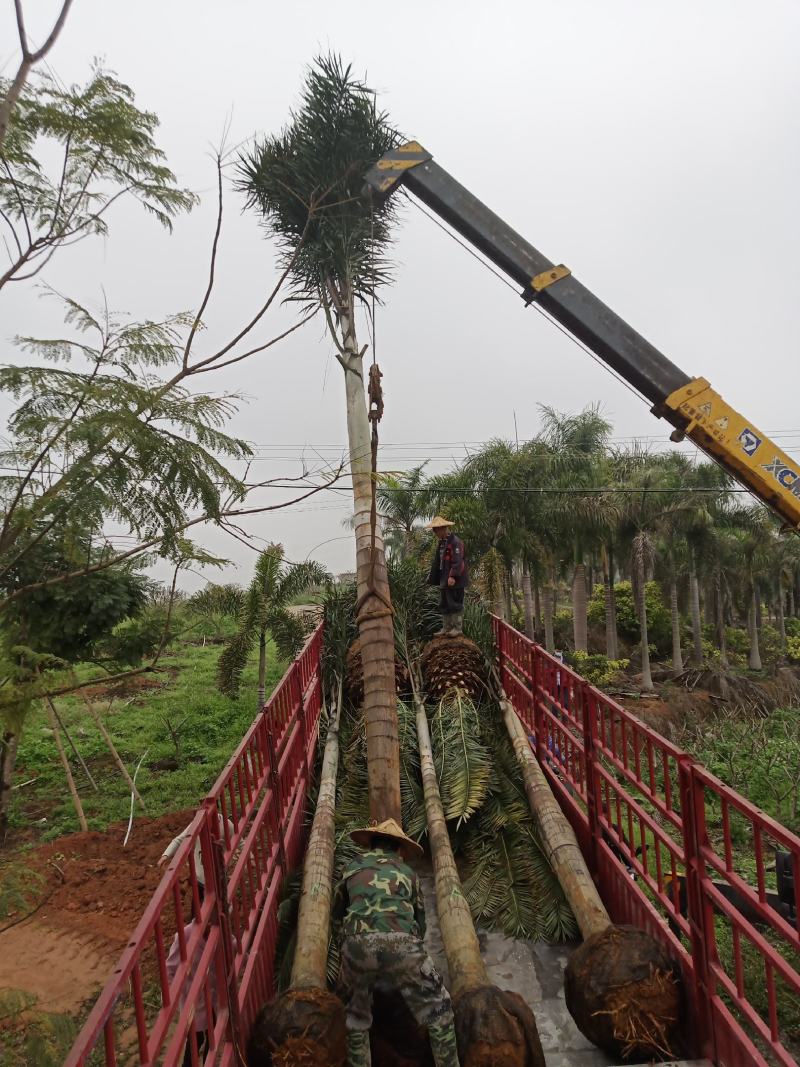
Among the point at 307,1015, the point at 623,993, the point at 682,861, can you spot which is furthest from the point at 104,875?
the point at 682,861

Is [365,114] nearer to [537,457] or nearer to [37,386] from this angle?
[37,386]

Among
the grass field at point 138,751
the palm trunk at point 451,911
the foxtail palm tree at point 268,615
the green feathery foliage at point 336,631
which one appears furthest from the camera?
the foxtail palm tree at point 268,615

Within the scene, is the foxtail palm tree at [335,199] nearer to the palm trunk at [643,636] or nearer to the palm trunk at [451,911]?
the palm trunk at [451,911]

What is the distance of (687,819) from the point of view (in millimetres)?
3199

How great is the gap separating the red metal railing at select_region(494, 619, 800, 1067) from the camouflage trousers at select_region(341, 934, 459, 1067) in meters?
1.23

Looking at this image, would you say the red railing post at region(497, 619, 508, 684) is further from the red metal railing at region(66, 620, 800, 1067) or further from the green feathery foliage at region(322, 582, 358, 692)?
the green feathery foliage at region(322, 582, 358, 692)

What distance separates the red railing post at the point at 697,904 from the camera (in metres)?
3.12

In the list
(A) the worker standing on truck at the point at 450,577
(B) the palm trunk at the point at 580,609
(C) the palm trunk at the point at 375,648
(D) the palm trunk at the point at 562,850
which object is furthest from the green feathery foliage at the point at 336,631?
(B) the palm trunk at the point at 580,609

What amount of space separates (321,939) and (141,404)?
3211 mm

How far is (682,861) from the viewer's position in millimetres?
3408

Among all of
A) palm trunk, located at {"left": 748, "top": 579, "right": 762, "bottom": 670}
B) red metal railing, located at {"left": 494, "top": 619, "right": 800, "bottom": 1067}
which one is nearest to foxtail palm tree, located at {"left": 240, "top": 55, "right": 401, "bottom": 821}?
red metal railing, located at {"left": 494, "top": 619, "right": 800, "bottom": 1067}

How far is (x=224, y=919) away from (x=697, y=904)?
2.23 metres

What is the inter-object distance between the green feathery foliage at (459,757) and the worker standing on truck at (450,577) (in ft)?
4.36

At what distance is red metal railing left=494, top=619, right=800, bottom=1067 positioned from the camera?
270 cm
